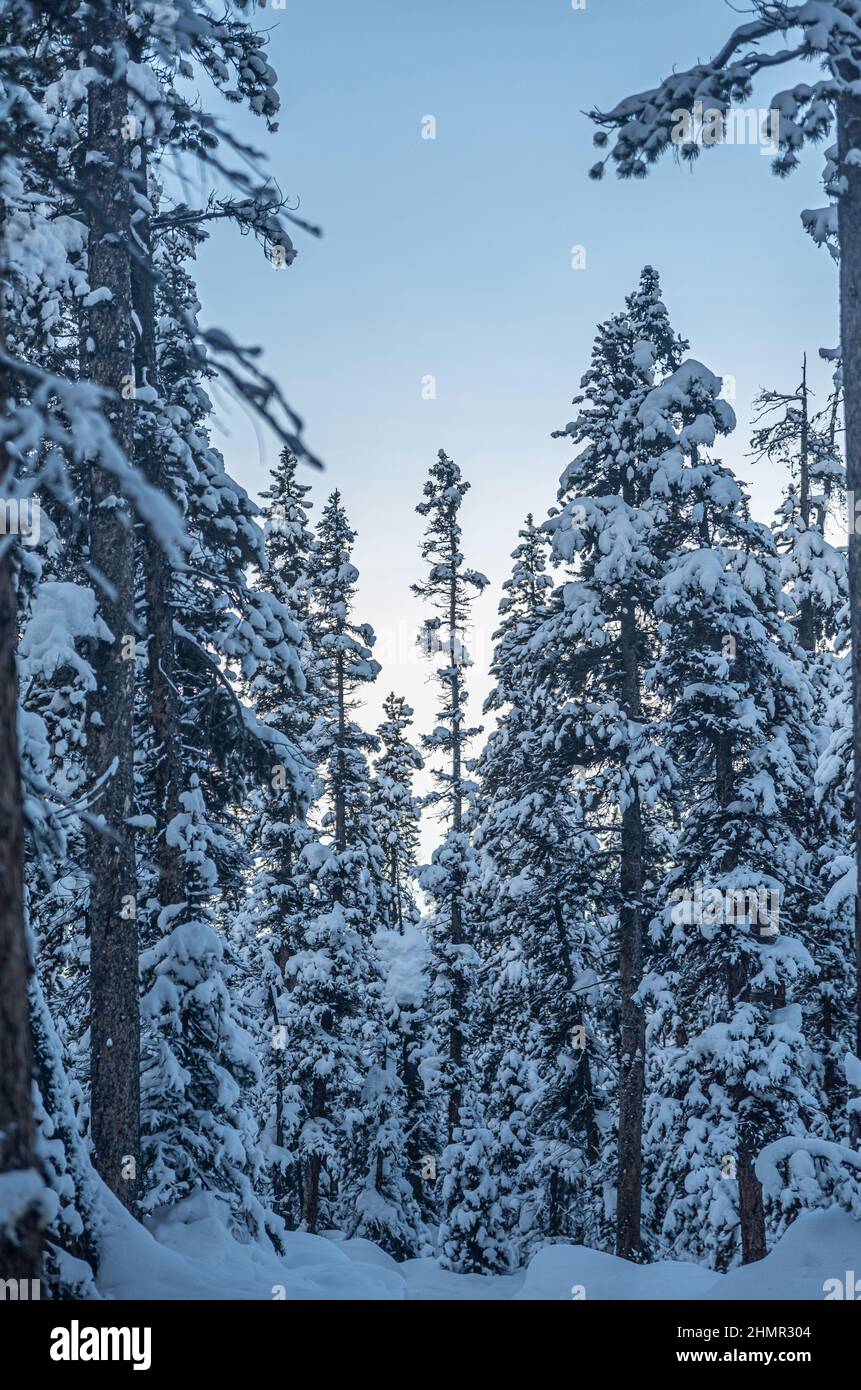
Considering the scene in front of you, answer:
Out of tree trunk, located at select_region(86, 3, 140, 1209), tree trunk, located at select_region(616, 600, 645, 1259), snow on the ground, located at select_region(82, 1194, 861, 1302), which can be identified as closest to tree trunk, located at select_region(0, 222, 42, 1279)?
snow on the ground, located at select_region(82, 1194, 861, 1302)

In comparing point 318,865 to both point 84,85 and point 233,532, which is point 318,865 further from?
point 84,85

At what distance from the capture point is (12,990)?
4.15 meters

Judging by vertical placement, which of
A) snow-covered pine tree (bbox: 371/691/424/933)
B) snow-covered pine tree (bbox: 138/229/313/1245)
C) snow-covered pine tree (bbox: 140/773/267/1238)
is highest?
snow-covered pine tree (bbox: 371/691/424/933)

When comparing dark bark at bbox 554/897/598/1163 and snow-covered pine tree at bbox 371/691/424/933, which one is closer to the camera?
dark bark at bbox 554/897/598/1163

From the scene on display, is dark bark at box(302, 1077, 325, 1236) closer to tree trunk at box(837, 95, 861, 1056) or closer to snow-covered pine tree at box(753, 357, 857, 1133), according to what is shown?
snow-covered pine tree at box(753, 357, 857, 1133)

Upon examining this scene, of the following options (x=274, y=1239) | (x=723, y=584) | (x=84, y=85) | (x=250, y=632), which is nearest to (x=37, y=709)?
(x=250, y=632)

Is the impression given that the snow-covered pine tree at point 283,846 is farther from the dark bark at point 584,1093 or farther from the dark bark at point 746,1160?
the dark bark at point 746,1160

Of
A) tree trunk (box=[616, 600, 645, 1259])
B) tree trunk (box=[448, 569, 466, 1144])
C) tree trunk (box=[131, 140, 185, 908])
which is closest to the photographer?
tree trunk (box=[131, 140, 185, 908])

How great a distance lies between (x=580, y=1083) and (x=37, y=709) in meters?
17.2

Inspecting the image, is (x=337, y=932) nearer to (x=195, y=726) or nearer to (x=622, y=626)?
(x=622, y=626)

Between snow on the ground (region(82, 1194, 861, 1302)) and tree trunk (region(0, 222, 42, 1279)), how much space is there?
12.8ft

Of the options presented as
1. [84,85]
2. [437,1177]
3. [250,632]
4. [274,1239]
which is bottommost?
[437,1177]

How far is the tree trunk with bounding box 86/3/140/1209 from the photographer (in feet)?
32.7

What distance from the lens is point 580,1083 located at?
22.9 metres
